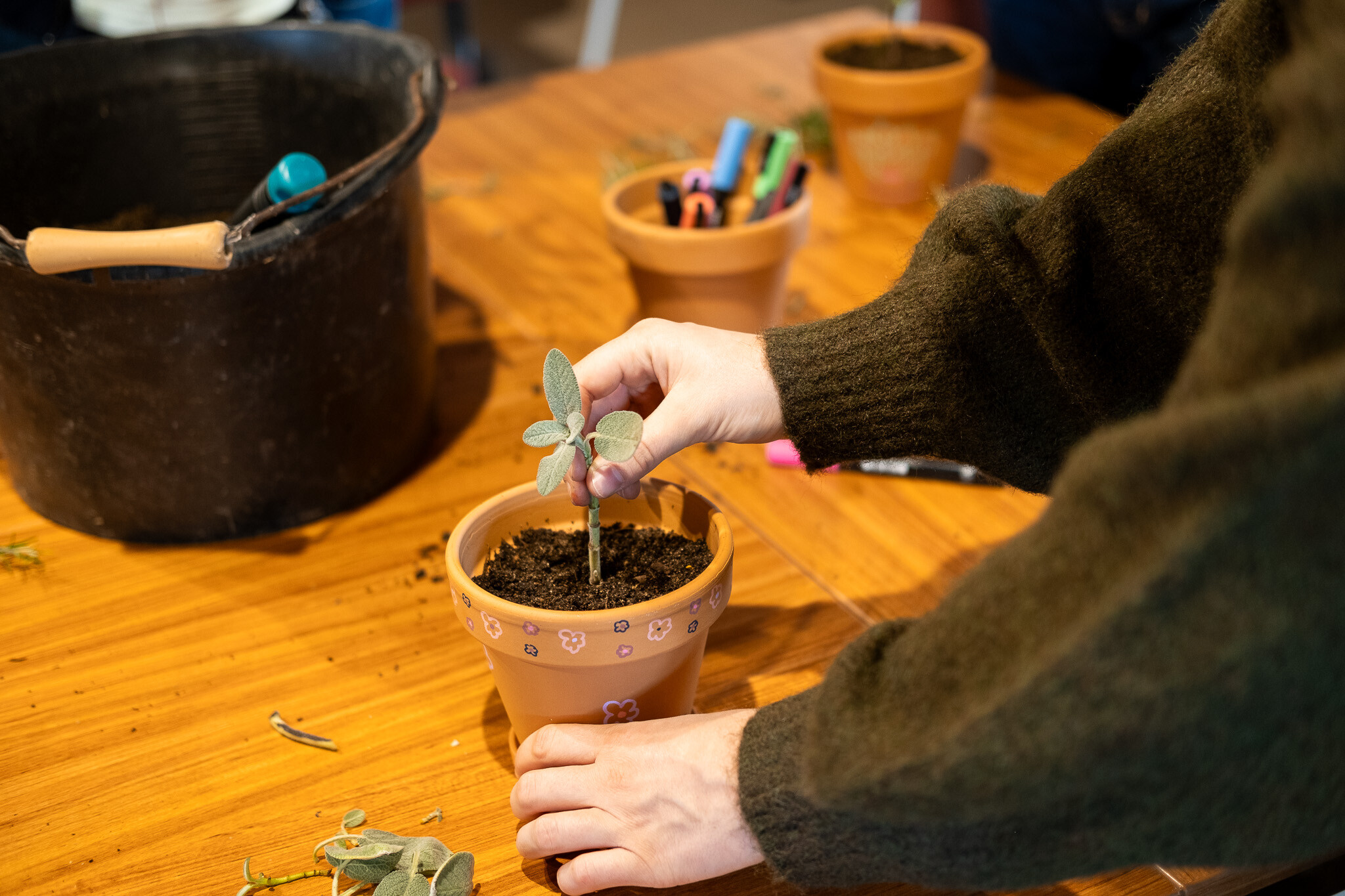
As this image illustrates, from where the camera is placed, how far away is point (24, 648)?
0.78 meters

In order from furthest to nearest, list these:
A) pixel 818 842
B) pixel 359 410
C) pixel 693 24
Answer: pixel 693 24, pixel 359 410, pixel 818 842

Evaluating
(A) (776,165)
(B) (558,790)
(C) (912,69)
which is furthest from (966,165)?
(B) (558,790)

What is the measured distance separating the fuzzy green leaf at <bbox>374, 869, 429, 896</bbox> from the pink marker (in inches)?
27.6

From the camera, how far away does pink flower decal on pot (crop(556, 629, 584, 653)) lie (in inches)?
22.9

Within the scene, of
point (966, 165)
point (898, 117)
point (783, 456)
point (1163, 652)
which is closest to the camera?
point (1163, 652)

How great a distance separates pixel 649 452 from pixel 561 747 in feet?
0.60

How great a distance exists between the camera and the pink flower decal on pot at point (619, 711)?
63 centimetres

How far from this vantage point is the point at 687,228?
3.40 feet

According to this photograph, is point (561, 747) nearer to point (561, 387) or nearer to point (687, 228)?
point (561, 387)

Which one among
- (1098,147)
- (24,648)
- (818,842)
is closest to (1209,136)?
(1098,147)

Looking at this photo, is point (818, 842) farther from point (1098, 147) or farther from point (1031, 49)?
point (1031, 49)

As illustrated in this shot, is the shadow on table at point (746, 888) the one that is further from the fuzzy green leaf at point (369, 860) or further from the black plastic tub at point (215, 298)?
the black plastic tub at point (215, 298)

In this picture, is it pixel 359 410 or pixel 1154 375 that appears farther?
pixel 359 410

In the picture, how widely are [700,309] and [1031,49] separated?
1.17 m
